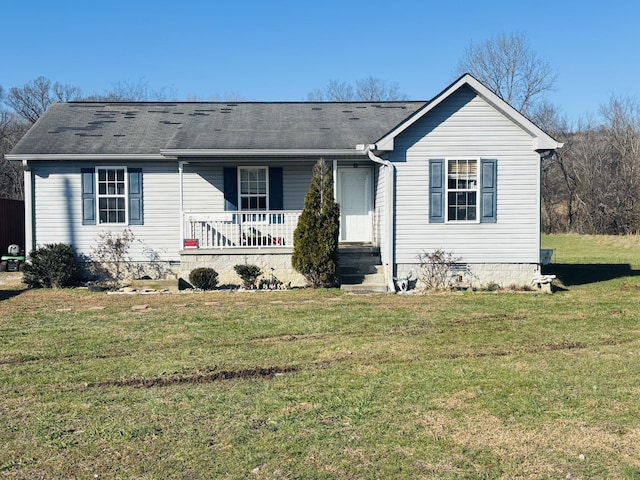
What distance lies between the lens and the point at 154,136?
17.1m

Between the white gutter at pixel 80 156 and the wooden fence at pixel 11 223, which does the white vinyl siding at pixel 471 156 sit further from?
the wooden fence at pixel 11 223

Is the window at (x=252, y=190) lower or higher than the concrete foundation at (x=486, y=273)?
higher

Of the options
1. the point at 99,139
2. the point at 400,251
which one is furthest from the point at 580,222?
the point at 99,139

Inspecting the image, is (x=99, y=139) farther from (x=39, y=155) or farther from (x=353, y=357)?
(x=353, y=357)

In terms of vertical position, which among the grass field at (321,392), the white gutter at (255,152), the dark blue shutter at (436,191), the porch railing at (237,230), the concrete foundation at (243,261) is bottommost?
the grass field at (321,392)

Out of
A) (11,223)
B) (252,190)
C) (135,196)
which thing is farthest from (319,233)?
(11,223)

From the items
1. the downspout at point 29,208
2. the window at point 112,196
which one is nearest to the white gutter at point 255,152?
the window at point 112,196

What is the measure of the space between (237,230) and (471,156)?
18.6 feet

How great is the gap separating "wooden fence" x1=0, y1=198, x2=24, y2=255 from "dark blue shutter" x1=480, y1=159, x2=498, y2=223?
14867mm

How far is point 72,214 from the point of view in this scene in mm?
16266

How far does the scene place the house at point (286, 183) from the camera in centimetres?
1462

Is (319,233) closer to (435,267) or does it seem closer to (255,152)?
(255,152)

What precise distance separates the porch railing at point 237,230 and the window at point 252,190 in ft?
3.36

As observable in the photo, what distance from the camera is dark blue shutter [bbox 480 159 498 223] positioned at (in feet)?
48.0
